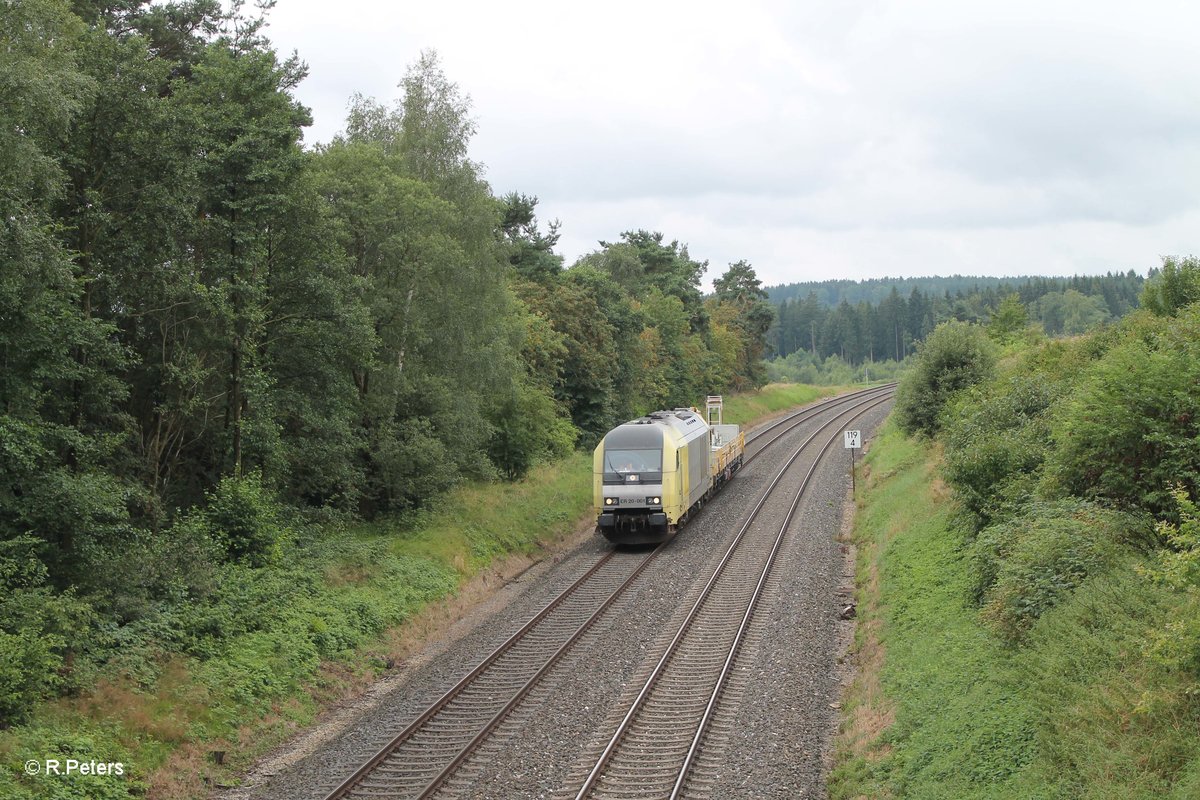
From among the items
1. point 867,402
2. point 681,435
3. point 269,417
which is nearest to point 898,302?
point 867,402

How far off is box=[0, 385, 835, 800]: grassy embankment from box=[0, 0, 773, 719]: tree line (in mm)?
875

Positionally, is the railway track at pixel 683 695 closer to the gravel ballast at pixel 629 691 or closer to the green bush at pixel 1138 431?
the gravel ballast at pixel 629 691

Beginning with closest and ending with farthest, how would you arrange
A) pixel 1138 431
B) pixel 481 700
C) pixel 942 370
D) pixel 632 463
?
1. pixel 1138 431
2. pixel 481 700
3. pixel 632 463
4. pixel 942 370

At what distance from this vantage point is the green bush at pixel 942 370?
31.7 m

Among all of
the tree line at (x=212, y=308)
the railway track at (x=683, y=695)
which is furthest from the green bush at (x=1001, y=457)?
the tree line at (x=212, y=308)

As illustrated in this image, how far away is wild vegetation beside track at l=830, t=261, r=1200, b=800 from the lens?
8383mm

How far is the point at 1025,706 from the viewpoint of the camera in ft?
32.9

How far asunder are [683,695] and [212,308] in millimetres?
11263

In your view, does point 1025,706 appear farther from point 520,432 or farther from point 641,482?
point 520,432

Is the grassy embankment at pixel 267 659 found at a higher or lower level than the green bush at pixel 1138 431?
lower

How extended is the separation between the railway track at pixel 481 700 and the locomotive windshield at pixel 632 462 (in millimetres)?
2941

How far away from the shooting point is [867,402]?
66.4 meters

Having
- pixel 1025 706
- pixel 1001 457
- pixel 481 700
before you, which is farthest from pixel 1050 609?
pixel 481 700

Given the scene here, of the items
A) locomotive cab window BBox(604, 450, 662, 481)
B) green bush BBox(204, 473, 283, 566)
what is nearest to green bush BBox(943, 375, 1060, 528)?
locomotive cab window BBox(604, 450, 662, 481)
